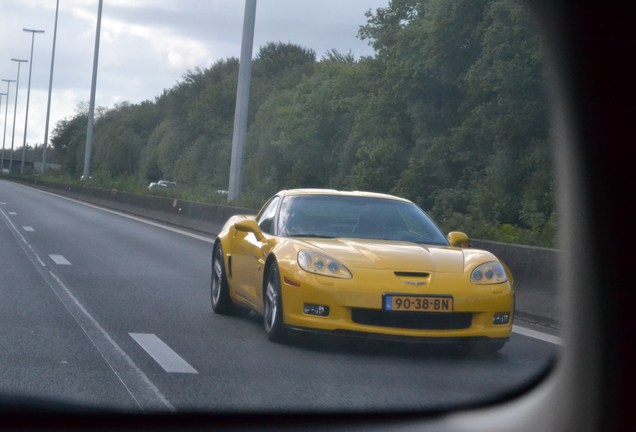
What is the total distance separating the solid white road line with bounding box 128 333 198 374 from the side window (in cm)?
146

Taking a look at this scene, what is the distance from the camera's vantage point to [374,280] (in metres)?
7.92

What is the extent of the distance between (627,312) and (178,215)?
2787cm

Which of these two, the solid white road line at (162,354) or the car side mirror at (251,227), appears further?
the car side mirror at (251,227)

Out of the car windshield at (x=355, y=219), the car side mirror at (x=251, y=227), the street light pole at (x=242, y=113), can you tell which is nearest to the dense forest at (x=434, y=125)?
the street light pole at (x=242, y=113)

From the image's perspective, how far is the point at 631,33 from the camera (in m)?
3.84

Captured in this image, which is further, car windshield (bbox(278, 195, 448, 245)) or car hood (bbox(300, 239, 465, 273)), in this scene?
car windshield (bbox(278, 195, 448, 245))

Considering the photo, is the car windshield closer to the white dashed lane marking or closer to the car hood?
the car hood

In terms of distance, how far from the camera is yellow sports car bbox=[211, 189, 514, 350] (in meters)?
7.88

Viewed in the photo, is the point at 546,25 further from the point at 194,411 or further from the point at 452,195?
the point at 452,195

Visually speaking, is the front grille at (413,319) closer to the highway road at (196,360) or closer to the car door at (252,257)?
the highway road at (196,360)

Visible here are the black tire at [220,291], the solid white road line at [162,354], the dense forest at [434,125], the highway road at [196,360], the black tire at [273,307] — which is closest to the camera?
the highway road at [196,360]

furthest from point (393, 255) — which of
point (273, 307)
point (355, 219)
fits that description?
point (355, 219)

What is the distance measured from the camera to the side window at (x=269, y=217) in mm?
9791

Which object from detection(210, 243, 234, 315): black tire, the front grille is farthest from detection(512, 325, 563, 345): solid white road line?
detection(210, 243, 234, 315): black tire
